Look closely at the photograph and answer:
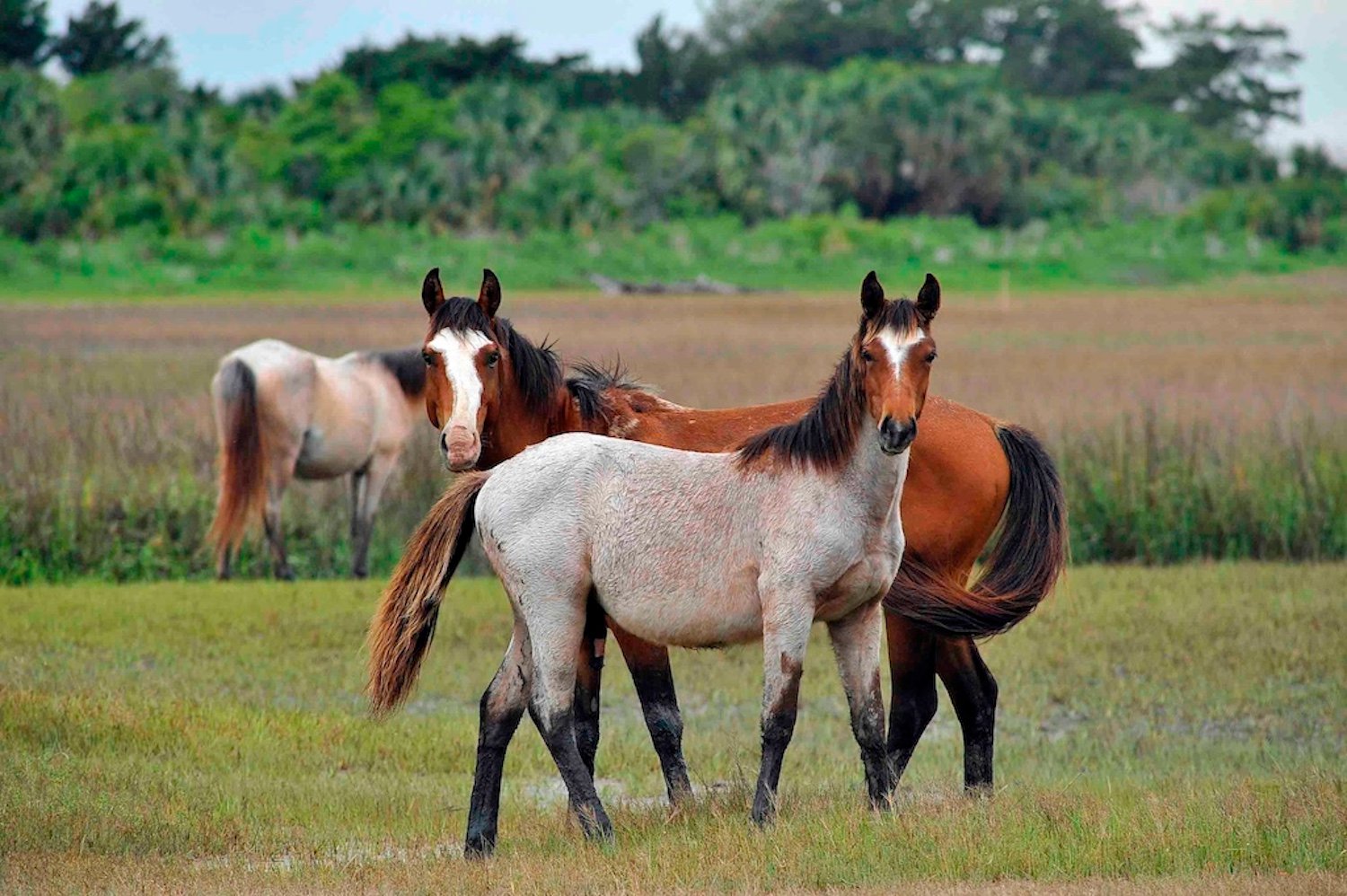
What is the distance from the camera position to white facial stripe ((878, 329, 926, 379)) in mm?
6129

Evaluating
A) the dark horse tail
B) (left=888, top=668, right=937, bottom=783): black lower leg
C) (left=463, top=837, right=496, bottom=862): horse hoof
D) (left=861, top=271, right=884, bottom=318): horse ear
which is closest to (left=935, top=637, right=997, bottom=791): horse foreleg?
(left=888, top=668, right=937, bottom=783): black lower leg

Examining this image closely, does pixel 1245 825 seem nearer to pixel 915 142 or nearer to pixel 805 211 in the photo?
pixel 805 211

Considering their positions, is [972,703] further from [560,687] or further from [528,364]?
[528,364]

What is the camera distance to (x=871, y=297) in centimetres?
626

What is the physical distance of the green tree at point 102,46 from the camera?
57.7m

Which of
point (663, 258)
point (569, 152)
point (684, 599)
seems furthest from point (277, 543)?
point (569, 152)

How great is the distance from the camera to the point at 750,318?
3259cm

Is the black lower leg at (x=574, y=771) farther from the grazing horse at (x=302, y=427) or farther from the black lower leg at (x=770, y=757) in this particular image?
the grazing horse at (x=302, y=427)

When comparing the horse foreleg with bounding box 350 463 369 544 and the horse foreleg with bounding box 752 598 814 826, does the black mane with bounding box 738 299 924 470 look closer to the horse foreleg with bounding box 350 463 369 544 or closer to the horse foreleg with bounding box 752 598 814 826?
the horse foreleg with bounding box 752 598 814 826

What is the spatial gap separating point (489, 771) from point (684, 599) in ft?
3.37

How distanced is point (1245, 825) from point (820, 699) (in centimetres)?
462

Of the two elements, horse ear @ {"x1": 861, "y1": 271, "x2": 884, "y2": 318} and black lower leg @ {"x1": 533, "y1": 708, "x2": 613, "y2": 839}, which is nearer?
horse ear @ {"x1": 861, "y1": 271, "x2": 884, "y2": 318}

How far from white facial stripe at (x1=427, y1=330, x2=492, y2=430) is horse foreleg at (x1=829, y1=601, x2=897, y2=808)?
1700 mm

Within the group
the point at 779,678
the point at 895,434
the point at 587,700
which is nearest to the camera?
the point at 895,434
